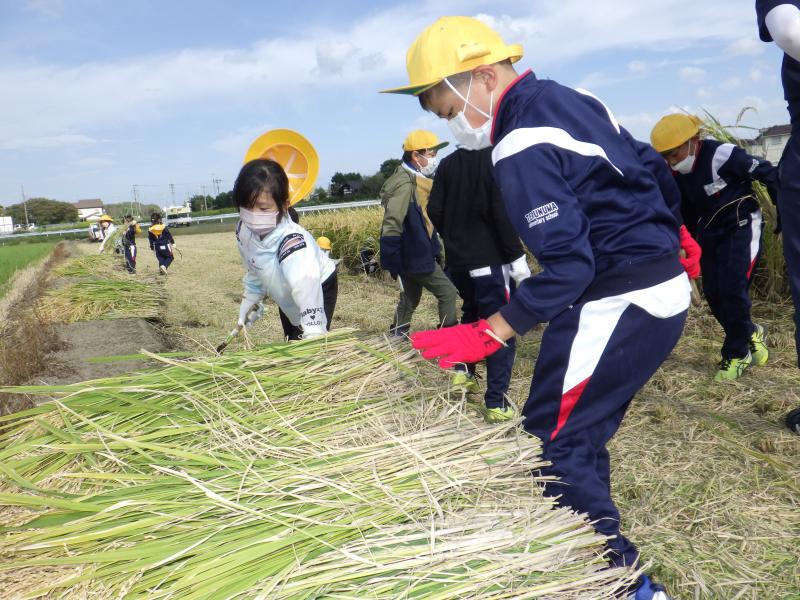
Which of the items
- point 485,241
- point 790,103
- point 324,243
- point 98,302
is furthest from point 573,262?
point 98,302

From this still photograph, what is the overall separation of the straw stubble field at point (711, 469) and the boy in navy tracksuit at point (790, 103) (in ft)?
2.83

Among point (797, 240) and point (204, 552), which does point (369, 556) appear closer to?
point (204, 552)

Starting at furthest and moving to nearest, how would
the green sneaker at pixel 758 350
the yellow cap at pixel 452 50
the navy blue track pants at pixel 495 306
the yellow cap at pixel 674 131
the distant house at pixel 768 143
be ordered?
the distant house at pixel 768 143
the green sneaker at pixel 758 350
the yellow cap at pixel 674 131
the navy blue track pants at pixel 495 306
the yellow cap at pixel 452 50

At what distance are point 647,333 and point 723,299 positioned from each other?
3.00 m

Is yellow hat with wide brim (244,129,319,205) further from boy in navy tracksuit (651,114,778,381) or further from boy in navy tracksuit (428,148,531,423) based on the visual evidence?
boy in navy tracksuit (651,114,778,381)

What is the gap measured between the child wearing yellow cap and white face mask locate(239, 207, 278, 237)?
193 centimetres

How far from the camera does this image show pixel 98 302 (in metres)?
7.30

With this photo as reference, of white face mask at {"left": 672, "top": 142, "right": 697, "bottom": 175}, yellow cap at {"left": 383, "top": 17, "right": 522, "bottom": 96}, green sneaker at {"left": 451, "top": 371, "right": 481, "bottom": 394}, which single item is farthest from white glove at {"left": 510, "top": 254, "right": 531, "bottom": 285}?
yellow cap at {"left": 383, "top": 17, "right": 522, "bottom": 96}

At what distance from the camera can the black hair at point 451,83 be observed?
1.84 m

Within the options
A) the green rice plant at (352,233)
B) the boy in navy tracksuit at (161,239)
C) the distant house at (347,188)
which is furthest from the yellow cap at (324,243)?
the distant house at (347,188)

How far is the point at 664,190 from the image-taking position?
7.30 ft

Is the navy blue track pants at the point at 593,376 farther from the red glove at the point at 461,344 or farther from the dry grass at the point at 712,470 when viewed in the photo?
the dry grass at the point at 712,470

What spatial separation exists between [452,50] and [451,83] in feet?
0.32

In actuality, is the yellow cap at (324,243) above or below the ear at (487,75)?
below
